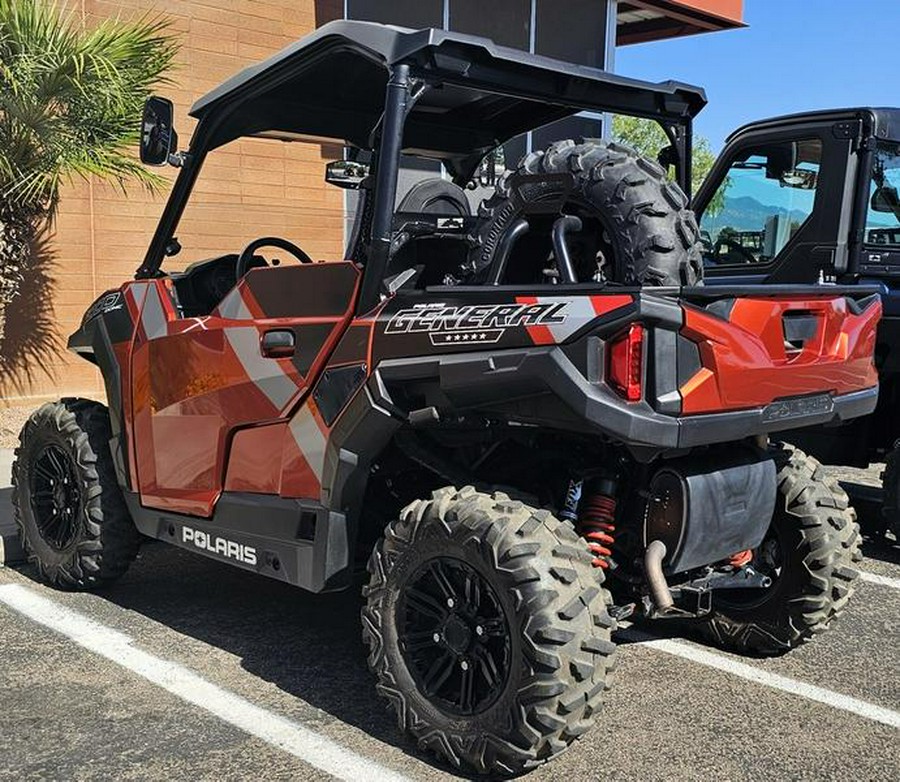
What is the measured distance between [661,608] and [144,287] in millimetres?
2614

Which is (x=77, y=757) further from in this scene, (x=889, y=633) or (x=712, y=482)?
(x=889, y=633)

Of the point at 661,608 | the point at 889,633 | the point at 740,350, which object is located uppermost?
the point at 740,350

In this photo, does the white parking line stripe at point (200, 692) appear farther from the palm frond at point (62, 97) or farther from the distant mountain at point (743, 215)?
the distant mountain at point (743, 215)

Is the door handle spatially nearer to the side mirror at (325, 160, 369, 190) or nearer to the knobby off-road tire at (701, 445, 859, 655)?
the side mirror at (325, 160, 369, 190)

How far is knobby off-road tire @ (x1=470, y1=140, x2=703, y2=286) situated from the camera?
3.38 metres

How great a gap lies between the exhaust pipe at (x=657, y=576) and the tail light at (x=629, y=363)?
0.72 meters

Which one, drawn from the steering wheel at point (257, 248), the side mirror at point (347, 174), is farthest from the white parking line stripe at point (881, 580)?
the side mirror at point (347, 174)

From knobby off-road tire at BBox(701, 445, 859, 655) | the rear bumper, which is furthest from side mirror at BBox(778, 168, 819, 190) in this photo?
the rear bumper

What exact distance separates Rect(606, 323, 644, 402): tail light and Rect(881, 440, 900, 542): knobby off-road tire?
124 inches

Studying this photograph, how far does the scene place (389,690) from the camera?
3455 millimetres

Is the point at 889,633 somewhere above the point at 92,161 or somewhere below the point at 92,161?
below

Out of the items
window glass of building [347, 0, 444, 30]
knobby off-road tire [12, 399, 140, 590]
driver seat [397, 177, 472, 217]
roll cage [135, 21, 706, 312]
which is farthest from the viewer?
window glass of building [347, 0, 444, 30]

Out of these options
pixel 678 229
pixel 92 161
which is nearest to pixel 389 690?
pixel 678 229

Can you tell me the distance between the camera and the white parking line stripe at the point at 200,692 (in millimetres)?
3354
